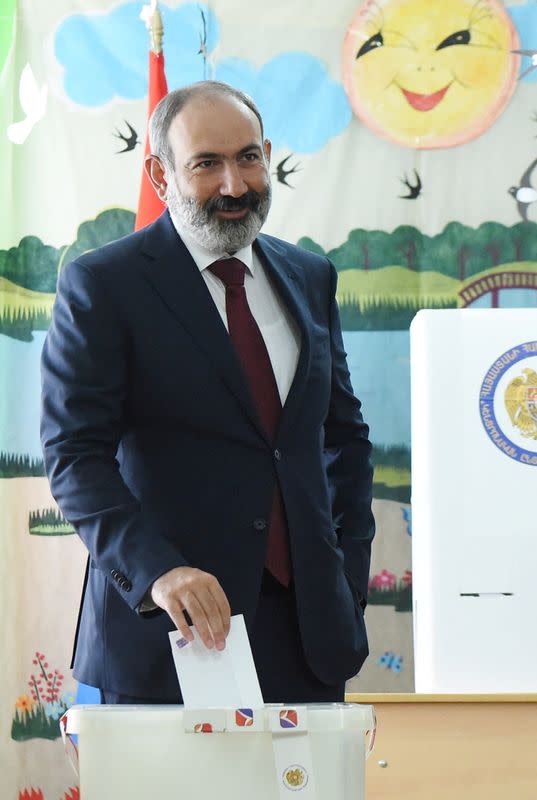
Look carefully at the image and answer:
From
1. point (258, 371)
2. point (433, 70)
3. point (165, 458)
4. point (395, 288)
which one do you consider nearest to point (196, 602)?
point (165, 458)

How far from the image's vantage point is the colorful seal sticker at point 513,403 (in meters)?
2.56

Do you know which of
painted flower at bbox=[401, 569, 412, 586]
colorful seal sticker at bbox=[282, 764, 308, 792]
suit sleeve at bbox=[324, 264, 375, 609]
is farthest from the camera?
painted flower at bbox=[401, 569, 412, 586]

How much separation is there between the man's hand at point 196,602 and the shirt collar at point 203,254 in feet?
1.54

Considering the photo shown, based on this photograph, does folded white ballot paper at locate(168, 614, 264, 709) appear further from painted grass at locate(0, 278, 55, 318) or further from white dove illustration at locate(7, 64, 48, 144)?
white dove illustration at locate(7, 64, 48, 144)

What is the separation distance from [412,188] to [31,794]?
2.01 meters

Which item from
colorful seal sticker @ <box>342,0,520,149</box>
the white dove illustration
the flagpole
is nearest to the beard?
the flagpole

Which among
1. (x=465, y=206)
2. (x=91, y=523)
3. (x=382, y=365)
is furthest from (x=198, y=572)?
(x=465, y=206)

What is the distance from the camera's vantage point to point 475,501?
255 cm

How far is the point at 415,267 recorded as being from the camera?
10.6ft

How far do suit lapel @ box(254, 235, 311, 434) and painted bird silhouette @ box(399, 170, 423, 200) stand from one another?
1.61 metres

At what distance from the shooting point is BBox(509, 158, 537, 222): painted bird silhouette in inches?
126

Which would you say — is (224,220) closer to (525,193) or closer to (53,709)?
(525,193)

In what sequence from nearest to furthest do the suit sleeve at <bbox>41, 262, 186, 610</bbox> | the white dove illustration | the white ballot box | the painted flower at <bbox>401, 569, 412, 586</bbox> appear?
the suit sleeve at <bbox>41, 262, 186, 610</bbox> → the white ballot box → the painted flower at <bbox>401, 569, 412, 586</bbox> → the white dove illustration

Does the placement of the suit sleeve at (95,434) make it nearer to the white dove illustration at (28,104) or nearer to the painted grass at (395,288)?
the painted grass at (395,288)
